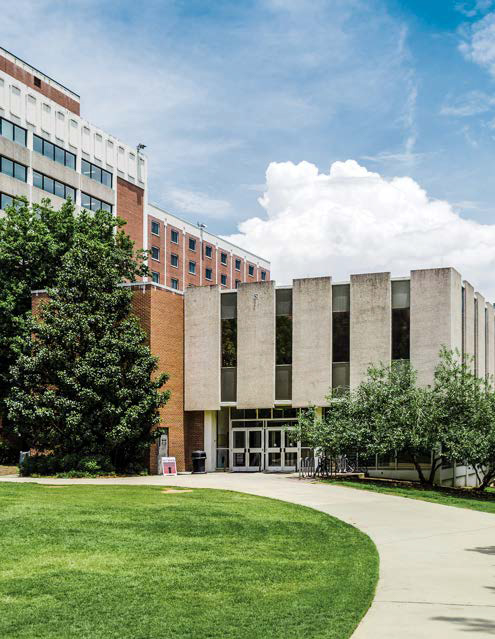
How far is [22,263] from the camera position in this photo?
1533 inches

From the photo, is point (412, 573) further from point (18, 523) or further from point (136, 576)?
point (18, 523)

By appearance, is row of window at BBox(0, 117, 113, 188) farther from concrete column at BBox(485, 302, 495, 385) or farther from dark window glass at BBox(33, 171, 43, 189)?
concrete column at BBox(485, 302, 495, 385)

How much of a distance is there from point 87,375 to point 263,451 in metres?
10.2

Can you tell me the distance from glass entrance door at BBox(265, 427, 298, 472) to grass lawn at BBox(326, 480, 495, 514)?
8519 mm

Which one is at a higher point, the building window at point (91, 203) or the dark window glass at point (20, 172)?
the dark window glass at point (20, 172)

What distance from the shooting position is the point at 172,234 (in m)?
85.4

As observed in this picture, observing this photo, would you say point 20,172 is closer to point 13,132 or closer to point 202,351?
point 13,132

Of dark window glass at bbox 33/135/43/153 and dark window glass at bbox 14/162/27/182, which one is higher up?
dark window glass at bbox 33/135/43/153

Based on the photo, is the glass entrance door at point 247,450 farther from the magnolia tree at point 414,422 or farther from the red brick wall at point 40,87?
the red brick wall at point 40,87

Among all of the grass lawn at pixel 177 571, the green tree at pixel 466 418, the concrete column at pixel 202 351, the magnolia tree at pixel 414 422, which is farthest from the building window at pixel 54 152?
the grass lawn at pixel 177 571

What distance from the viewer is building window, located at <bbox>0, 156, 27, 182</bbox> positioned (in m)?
56.7

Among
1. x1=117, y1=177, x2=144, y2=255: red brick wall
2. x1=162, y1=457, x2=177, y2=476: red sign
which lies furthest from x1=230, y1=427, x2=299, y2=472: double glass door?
x1=117, y1=177, x2=144, y2=255: red brick wall

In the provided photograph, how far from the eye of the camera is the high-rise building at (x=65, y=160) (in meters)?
57.8

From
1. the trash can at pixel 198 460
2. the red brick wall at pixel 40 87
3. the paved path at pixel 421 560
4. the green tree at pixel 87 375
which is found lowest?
the trash can at pixel 198 460
